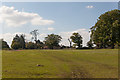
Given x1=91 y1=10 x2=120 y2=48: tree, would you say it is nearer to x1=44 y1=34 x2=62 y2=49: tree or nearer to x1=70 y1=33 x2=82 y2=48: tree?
x1=70 y1=33 x2=82 y2=48: tree

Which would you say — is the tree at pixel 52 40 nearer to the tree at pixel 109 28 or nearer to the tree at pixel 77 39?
the tree at pixel 77 39

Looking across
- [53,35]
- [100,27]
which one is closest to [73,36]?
[53,35]

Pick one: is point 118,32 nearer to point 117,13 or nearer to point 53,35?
point 117,13

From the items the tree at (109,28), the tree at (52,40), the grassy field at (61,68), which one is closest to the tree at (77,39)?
the tree at (52,40)

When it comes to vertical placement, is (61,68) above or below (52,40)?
below

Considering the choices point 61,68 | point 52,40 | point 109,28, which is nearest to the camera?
point 61,68

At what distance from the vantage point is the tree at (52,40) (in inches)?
3975

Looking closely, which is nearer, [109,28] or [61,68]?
[61,68]

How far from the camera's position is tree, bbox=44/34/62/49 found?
100975 millimetres

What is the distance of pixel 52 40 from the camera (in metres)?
102

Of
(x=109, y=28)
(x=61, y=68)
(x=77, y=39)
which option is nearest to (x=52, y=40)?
(x=77, y=39)

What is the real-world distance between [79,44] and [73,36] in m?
6.70

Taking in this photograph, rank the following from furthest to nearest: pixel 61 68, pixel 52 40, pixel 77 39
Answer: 1. pixel 52 40
2. pixel 77 39
3. pixel 61 68

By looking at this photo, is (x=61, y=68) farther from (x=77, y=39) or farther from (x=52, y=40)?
(x=52, y=40)
